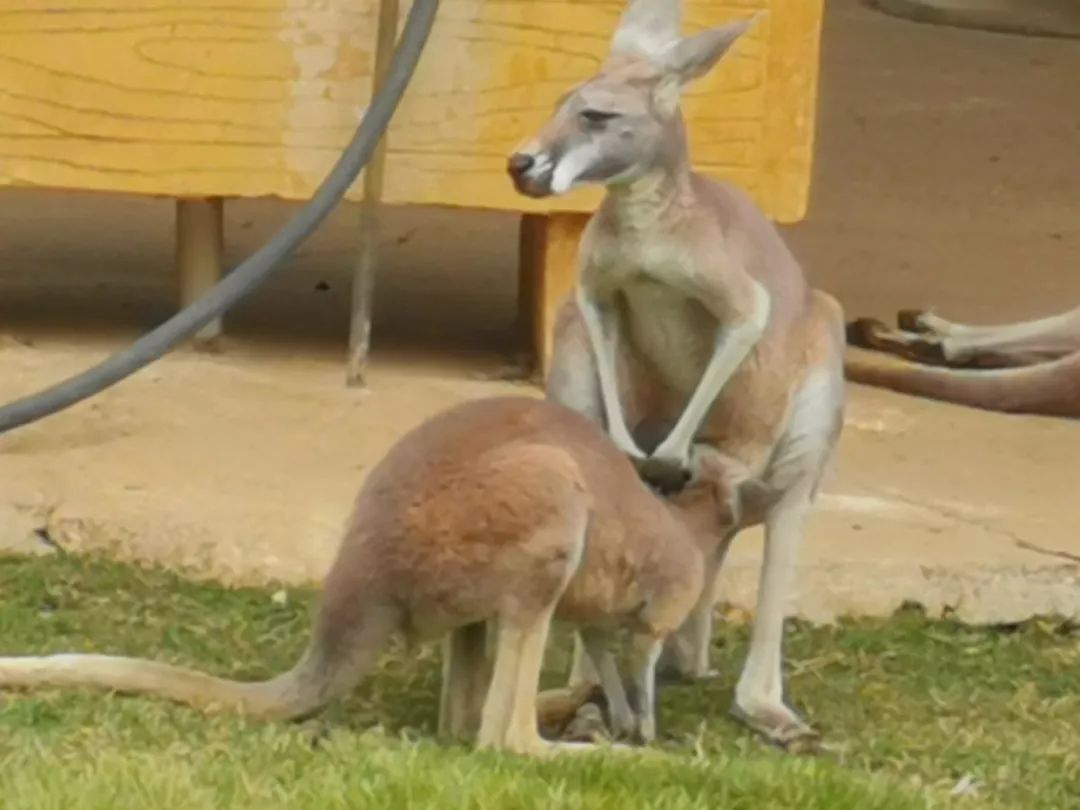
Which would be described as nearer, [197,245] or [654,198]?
[654,198]

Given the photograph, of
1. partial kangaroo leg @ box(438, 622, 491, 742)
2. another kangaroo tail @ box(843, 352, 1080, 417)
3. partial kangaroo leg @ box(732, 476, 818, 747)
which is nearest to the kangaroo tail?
partial kangaroo leg @ box(438, 622, 491, 742)

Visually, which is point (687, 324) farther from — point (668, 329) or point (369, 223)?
point (369, 223)

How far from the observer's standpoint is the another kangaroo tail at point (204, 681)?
13.2 ft

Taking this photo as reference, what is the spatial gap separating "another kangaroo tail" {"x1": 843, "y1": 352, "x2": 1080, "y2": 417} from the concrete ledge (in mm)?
7146

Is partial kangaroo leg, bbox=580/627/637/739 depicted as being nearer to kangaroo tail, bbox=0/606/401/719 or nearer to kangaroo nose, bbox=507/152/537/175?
kangaroo tail, bbox=0/606/401/719

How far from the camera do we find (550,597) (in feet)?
12.5

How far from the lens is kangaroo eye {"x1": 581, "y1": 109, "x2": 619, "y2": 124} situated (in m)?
4.00

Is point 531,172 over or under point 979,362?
over

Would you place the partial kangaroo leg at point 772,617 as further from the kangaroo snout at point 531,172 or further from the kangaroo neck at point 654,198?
the kangaroo snout at point 531,172

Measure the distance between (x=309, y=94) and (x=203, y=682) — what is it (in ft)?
7.29

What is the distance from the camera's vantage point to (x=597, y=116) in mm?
4008

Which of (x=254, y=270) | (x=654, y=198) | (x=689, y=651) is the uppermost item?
(x=654, y=198)

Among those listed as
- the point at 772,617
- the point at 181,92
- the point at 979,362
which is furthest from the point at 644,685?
the point at 979,362

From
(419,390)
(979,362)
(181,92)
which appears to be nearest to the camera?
(181,92)
